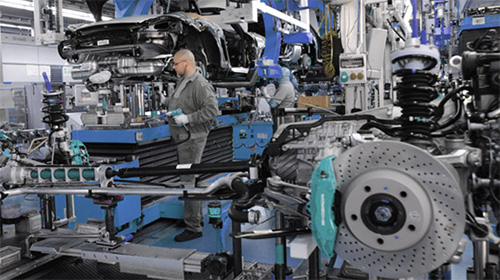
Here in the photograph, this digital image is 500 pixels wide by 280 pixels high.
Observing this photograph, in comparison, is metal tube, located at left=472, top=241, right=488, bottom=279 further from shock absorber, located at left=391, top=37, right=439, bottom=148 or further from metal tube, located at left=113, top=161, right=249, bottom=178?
metal tube, located at left=113, top=161, right=249, bottom=178

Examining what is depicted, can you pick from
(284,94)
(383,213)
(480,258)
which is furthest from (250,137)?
(383,213)

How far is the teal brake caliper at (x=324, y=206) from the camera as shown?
5.13 ft

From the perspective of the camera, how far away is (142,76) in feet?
16.4

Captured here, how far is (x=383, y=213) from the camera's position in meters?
1.52

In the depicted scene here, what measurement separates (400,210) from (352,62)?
2.78 metres

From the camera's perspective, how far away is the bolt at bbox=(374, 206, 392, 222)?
1.52m

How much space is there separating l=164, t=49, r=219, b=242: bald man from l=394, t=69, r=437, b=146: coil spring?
255 centimetres

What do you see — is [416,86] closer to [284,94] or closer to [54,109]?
[54,109]

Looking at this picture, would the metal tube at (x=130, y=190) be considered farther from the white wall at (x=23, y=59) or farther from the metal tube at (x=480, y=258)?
the white wall at (x=23, y=59)

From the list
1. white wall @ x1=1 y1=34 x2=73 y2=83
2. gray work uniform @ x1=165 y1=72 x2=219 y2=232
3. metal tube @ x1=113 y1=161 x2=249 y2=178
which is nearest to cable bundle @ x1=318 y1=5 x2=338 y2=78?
gray work uniform @ x1=165 y1=72 x2=219 y2=232

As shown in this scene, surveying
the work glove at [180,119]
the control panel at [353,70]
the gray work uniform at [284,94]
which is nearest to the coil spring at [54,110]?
the work glove at [180,119]

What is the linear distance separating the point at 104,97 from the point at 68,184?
88.1 inches

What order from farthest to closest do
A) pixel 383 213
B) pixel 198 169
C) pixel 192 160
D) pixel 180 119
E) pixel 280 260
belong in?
pixel 192 160 → pixel 180 119 → pixel 198 169 → pixel 280 260 → pixel 383 213

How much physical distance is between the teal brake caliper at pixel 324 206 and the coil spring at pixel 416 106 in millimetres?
440
